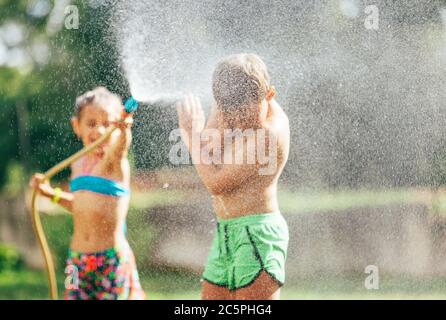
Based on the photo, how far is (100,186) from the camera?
362 cm

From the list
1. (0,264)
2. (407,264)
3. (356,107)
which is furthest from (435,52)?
(0,264)

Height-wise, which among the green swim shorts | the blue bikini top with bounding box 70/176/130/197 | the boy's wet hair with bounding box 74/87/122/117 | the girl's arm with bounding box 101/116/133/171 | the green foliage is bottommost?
the green foliage

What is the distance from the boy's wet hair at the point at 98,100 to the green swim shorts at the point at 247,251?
0.82 m

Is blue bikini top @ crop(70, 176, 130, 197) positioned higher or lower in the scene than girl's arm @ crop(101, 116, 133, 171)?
lower

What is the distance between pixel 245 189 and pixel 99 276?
30.8 inches

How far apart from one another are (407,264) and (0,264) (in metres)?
2.82

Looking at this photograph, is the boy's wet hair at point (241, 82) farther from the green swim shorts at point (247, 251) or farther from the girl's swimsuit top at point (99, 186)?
the girl's swimsuit top at point (99, 186)

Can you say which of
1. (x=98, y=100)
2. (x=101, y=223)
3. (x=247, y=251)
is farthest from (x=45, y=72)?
A: (x=247, y=251)

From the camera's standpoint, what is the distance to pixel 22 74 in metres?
5.61

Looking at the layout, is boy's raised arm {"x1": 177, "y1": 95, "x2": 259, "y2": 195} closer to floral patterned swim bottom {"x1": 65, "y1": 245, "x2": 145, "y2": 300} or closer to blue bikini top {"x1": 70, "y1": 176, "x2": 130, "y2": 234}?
blue bikini top {"x1": 70, "y1": 176, "x2": 130, "y2": 234}

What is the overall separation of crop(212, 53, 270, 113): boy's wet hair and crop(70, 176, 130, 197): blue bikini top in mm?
613

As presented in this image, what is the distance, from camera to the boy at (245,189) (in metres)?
3.29

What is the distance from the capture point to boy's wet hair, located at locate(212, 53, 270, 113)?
11.1 feet

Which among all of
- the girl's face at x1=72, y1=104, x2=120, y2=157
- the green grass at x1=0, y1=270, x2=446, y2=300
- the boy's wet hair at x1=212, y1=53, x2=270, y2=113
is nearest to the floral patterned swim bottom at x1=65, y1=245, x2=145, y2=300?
the girl's face at x1=72, y1=104, x2=120, y2=157
